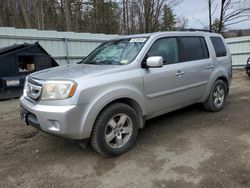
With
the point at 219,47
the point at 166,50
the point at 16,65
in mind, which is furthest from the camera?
the point at 16,65

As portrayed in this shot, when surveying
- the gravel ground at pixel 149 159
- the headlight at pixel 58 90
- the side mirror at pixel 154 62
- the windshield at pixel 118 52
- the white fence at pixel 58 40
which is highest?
the white fence at pixel 58 40

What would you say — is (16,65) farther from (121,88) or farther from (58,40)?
(121,88)

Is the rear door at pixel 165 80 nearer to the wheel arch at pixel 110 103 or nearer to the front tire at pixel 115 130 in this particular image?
the wheel arch at pixel 110 103

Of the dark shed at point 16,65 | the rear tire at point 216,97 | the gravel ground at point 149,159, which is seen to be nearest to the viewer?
the gravel ground at point 149,159

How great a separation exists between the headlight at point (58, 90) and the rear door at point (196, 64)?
231 centimetres

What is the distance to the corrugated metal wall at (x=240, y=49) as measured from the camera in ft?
46.3

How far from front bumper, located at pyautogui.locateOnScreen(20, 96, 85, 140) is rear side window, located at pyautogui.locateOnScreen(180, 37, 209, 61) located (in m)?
2.43

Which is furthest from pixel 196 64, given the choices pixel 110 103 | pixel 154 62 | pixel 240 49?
pixel 240 49

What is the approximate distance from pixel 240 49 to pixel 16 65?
12.5 m

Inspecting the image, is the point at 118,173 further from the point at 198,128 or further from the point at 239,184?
the point at 198,128

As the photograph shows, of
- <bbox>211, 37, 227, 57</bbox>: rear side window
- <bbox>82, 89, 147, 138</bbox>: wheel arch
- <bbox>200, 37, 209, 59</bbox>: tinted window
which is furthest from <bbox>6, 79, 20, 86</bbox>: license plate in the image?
<bbox>211, 37, 227, 57</bbox>: rear side window

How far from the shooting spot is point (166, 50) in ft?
13.9

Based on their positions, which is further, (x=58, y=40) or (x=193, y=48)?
(x=58, y=40)

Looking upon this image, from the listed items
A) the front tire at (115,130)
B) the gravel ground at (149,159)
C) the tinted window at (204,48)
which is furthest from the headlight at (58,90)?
the tinted window at (204,48)
